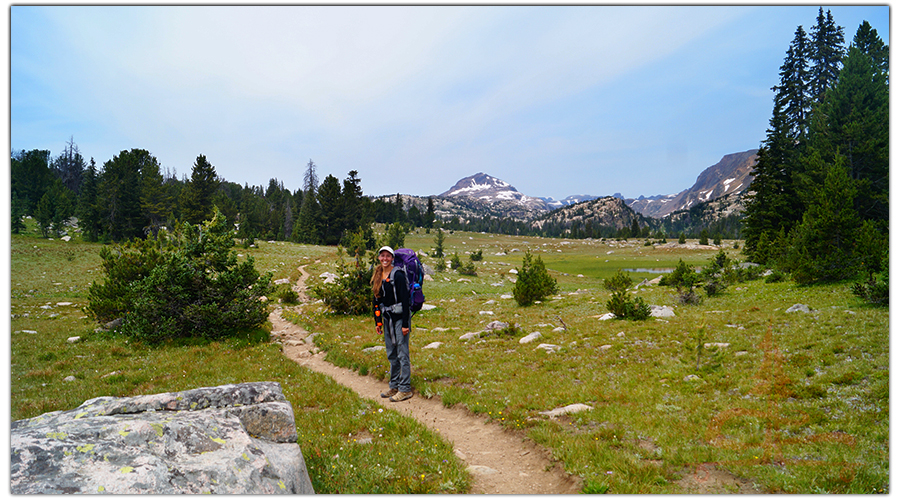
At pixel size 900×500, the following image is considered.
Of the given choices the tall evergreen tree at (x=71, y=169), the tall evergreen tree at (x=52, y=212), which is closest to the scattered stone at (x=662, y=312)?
the tall evergreen tree at (x=52, y=212)

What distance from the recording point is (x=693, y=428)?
718cm

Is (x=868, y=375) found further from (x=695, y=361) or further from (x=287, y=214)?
(x=287, y=214)

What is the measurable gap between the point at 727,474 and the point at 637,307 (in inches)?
573

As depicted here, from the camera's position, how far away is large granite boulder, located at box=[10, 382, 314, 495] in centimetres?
362

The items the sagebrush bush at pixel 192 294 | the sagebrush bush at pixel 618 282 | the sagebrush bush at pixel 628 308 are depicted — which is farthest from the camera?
the sagebrush bush at pixel 618 282

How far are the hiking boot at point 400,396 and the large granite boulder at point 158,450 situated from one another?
4544mm

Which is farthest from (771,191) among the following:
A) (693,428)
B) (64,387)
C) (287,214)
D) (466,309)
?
(287,214)

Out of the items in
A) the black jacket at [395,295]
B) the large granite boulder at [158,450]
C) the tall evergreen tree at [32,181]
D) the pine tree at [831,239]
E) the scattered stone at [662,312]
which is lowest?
the scattered stone at [662,312]

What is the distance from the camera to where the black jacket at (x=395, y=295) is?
9727 millimetres

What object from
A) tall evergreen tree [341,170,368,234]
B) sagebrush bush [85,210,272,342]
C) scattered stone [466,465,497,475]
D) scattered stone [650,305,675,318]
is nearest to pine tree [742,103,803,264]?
scattered stone [650,305,675,318]

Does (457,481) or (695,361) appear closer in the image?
(457,481)

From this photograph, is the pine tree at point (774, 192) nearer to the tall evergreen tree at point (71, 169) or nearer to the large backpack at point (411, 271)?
the large backpack at point (411, 271)

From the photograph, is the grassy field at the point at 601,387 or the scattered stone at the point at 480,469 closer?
the grassy field at the point at 601,387

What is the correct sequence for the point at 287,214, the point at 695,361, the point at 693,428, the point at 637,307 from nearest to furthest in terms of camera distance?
the point at 693,428 → the point at 695,361 → the point at 637,307 → the point at 287,214
